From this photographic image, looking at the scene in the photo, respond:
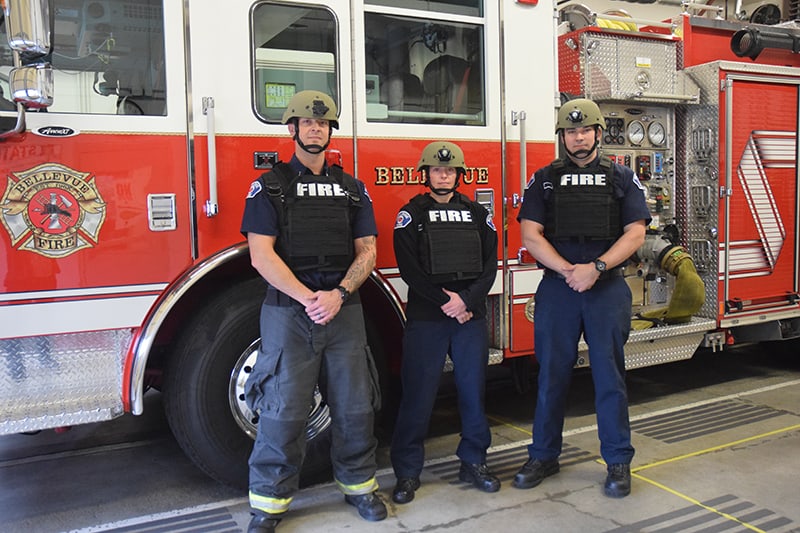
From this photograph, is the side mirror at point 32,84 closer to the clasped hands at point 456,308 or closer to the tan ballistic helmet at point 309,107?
the tan ballistic helmet at point 309,107

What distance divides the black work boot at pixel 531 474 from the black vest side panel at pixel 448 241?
1.03 m

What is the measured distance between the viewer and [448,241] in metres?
3.65

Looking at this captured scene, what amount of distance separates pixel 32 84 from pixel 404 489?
243cm

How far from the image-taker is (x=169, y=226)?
3463 millimetres

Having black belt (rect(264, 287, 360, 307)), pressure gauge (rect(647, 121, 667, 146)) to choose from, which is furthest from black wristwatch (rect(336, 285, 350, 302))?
pressure gauge (rect(647, 121, 667, 146))

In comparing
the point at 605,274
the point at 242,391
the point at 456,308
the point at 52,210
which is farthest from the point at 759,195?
the point at 52,210

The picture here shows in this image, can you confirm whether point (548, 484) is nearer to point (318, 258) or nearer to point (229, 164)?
point (318, 258)

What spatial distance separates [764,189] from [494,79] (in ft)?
Answer: 8.52

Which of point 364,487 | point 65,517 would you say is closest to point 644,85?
point 364,487

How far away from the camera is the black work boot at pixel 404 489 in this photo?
367 centimetres

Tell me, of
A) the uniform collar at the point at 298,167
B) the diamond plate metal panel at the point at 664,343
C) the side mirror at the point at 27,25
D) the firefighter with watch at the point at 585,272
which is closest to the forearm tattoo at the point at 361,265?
the uniform collar at the point at 298,167

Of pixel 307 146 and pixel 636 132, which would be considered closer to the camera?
pixel 307 146

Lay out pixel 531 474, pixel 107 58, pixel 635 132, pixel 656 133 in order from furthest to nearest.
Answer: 1. pixel 656 133
2. pixel 635 132
3. pixel 531 474
4. pixel 107 58

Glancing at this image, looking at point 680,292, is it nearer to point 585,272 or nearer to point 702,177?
point 702,177
